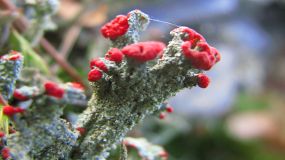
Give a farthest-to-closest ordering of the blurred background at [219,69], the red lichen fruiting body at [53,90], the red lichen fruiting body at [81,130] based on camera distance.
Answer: the blurred background at [219,69] < the red lichen fruiting body at [81,130] < the red lichen fruiting body at [53,90]

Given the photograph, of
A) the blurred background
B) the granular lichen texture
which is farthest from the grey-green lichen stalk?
the blurred background

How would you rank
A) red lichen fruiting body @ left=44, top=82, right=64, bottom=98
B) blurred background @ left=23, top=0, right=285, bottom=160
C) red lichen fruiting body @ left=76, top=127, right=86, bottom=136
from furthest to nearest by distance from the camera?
blurred background @ left=23, top=0, right=285, bottom=160 < red lichen fruiting body @ left=76, top=127, right=86, bottom=136 < red lichen fruiting body @ left=44, top=82, right=64, bottom=98

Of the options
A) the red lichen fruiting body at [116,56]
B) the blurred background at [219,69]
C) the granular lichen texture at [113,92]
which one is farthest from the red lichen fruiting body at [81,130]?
the blurred background at [219,69]

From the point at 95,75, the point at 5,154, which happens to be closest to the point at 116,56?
the point at 95,75

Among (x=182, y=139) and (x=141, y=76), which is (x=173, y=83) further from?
(x=182, y=139)

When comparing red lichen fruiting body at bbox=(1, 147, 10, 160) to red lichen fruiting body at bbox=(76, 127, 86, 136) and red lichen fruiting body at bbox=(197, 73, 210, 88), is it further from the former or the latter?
red lichen fruiting body at bbox=(197, 73, 210, 88)

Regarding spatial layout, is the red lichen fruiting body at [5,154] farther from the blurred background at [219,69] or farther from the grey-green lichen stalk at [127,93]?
the blurred background at [219,69]

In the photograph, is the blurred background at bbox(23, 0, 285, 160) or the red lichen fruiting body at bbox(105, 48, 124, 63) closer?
the red lichen fruiting body at bbox(105, 48, 124, 63)

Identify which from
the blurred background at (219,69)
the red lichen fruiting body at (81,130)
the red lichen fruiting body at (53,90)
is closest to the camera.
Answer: the red lichen fruiting body at (53,90)
